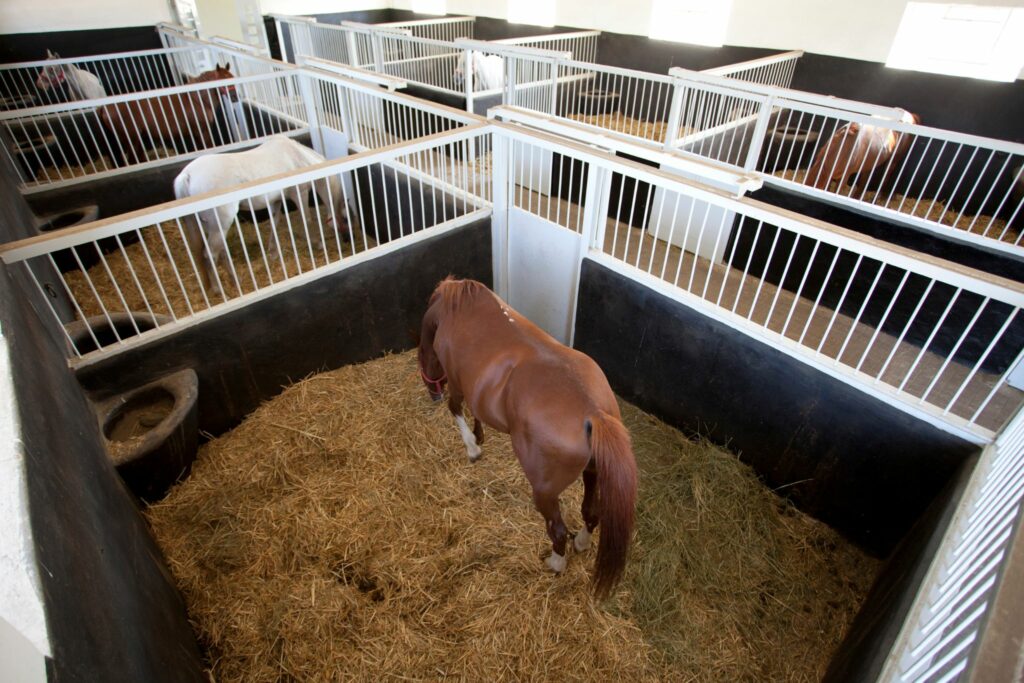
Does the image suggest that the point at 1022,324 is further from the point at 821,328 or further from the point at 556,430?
the point at 556,430

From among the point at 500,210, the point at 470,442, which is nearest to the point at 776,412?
the point at 470,442

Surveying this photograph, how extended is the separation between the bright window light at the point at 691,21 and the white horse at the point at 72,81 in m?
6.99

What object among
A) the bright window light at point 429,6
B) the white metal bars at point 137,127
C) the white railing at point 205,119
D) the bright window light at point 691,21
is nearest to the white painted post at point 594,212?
the white railing at point 205,119

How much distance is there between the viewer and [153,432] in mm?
1960

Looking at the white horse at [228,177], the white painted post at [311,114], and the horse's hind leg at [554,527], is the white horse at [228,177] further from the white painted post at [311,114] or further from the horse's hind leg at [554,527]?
the horse's hind leg at [554,527]

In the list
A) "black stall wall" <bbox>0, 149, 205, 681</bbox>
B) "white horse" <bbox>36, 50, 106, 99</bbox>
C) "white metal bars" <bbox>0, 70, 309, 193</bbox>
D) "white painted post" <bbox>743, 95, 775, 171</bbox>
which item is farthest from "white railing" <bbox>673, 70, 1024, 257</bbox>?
"white horse" <bbox>36, 50, 106, 99</bbox>

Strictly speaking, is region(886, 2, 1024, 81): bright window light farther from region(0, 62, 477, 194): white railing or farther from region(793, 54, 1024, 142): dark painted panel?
region(0, 62, 477, 194): white railing

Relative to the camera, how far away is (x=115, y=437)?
2057mm

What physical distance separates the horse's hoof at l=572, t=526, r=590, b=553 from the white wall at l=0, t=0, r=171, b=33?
32.0ft

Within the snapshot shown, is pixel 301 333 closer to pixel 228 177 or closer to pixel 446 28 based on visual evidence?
pixel 228 177

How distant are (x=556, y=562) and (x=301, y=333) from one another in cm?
166

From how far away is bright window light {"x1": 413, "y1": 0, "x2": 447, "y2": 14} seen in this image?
354 inches

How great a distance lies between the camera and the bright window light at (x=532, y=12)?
7.57 m

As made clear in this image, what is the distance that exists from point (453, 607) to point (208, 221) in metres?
2.97
